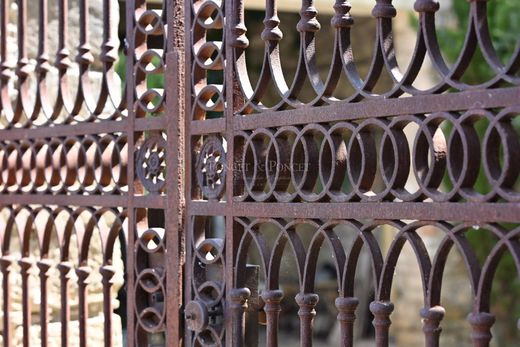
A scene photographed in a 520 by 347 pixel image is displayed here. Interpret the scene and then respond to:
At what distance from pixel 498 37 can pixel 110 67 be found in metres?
3.71

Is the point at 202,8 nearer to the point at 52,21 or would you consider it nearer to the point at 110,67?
the point at 110,67

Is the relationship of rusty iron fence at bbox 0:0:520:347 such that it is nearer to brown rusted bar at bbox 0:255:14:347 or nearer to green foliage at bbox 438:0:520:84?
brown rusted bar at bbox 0:255:14:347

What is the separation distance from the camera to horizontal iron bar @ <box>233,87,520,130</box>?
131 centimetres

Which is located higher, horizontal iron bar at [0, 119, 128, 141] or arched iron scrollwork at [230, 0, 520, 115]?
arched iron scrollwork at [230, 0, 520, 115]

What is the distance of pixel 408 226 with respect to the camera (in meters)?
1.45

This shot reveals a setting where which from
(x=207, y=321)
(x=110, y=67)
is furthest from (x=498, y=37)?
(x=207, y=321)

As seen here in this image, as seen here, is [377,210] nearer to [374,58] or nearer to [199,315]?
[374,58]

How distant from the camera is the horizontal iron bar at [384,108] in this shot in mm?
1306

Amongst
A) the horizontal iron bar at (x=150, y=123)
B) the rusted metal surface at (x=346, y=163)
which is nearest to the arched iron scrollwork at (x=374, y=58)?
the rusted metal surface at (x=346, y=163)

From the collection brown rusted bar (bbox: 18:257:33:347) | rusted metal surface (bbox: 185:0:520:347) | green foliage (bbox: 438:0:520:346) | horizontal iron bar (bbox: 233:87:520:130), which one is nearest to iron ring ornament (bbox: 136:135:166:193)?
rusted metal surface (bbox: 185:0:520:347)

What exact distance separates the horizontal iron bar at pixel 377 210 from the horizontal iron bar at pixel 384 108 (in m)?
0.15

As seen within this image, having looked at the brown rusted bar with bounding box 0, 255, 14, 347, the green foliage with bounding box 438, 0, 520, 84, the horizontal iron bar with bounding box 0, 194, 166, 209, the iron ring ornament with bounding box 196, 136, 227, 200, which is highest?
the green foliage with bounding box 438, 0, 520, 84

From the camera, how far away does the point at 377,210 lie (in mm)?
1503

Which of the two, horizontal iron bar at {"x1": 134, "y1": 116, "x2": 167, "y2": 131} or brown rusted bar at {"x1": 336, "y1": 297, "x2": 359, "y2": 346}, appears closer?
brown rusted bar at {"x1": 336, "y1": 297, "x2": 359, "y2": 346}
